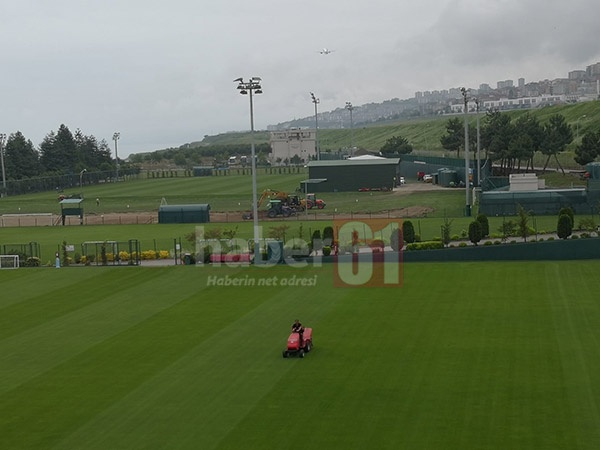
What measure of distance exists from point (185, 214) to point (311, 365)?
142 ft

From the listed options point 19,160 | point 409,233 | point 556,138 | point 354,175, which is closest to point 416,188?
point 354,175

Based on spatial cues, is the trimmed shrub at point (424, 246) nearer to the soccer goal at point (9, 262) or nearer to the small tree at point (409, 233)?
the small tree at point (409, 233)

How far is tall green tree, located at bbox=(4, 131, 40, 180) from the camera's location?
124500 millimetres

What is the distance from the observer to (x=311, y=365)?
24.4m

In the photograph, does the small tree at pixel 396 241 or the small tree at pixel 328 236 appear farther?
the small tree at pixel 328 236

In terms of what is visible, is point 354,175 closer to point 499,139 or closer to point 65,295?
→ point 499,139

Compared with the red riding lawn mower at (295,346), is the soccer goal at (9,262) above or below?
above

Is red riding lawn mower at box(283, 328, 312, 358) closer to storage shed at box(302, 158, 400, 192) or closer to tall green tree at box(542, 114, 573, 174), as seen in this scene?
storage shed at box(302, 158, 400, 192)

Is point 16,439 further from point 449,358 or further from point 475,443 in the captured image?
point 449,358

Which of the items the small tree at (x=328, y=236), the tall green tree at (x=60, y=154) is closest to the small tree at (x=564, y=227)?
the small tree at (x=328, y=236)

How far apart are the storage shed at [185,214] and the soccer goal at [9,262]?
63.7 feet

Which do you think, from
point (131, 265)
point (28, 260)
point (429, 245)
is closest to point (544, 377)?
point (429, 245)

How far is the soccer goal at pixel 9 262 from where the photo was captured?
47.3m

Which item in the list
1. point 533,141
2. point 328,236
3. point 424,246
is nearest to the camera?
point 424,246
